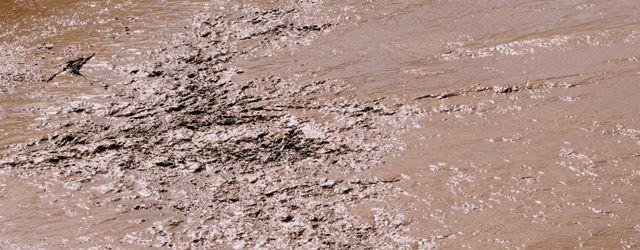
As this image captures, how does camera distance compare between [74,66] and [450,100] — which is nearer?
[450,100]

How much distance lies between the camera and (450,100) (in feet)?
9.70

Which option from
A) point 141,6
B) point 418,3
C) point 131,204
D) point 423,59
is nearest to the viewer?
point 131,204

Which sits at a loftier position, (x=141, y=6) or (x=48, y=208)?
(x=141, y=6)

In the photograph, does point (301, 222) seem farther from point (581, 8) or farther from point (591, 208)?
point (581, 8)

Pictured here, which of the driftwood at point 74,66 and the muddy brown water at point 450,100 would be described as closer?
the muddy brown water at point 450,100

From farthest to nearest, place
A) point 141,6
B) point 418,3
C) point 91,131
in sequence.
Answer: point 141,6 < point 418,3 < point 91,131

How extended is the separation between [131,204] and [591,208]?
5.40ft

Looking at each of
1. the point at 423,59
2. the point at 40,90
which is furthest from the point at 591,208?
the point at 40,90

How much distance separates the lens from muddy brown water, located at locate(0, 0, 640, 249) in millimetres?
2369

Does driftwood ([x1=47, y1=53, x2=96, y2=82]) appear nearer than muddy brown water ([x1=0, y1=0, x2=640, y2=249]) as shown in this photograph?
No

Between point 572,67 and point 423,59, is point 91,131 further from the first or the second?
point 572,67

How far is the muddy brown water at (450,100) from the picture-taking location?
7.77 ft

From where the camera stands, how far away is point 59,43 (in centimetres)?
375

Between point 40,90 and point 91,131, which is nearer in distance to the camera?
point 91,131
